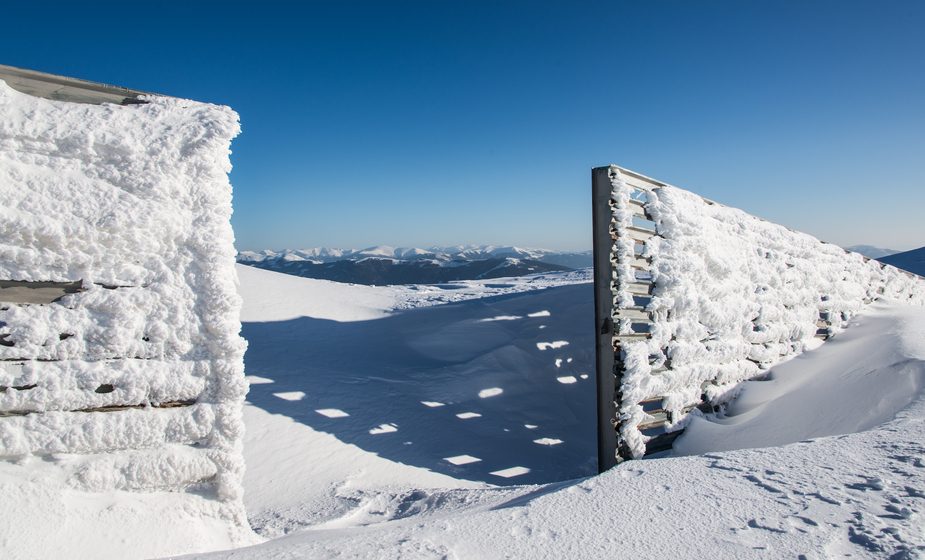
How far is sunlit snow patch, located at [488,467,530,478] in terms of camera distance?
322 centimetres

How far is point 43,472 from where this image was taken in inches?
61.3

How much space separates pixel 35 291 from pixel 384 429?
2520mm

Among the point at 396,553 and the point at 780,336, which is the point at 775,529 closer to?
the point at 396,553

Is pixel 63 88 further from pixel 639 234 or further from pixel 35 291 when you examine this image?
pixel 639 234

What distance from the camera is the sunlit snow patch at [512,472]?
10.6 feet

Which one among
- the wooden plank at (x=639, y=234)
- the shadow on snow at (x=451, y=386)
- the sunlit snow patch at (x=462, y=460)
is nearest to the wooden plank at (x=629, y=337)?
the wooden plank at (x=639, y=234)

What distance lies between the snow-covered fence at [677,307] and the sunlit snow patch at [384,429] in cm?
175

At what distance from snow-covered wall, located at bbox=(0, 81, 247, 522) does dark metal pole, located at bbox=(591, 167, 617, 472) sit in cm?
226

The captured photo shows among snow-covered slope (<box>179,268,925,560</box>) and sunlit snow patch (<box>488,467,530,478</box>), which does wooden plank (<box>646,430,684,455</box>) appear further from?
sunlit snow patch (<box>488,467,530,478</box>)

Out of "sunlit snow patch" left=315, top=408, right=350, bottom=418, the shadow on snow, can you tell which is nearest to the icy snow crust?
the shadow on snow

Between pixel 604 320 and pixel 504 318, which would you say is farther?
pixel 504 318

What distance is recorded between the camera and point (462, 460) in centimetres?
333

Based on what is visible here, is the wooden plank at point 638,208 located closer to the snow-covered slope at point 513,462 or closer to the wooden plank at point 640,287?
the wooden plank at point 640,287

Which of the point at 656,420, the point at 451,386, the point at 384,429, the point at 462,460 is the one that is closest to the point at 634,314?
the point at 656,420
